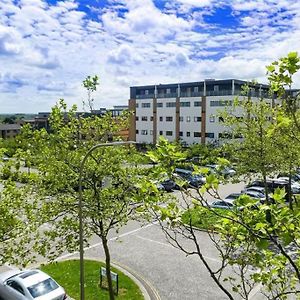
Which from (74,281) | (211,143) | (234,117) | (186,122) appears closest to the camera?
(74,281)

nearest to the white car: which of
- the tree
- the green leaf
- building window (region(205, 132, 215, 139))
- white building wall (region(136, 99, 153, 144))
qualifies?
the tree

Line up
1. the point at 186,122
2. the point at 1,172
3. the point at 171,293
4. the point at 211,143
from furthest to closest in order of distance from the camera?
the point at 186,122
the point at 211,143
the point at 171,293
the point at 1,172

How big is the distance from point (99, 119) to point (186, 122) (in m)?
49.3

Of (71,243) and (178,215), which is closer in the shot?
(178,215)

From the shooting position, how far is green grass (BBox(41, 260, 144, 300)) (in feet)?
47.8

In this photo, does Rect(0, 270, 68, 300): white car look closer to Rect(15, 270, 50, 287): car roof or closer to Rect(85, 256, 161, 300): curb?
Rect(15, 270, 50, 287): car roof

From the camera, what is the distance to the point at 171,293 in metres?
14.6

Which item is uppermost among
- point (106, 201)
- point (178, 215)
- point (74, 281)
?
point (178, 215)

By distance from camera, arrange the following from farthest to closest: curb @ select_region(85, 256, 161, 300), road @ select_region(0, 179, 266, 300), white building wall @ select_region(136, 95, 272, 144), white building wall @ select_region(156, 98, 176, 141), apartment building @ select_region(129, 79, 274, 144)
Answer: white building wall @ select_region(156, 98, 176, 141)
white building wall @ select_region(136, 95, 272, 144)
apartment building @ select_region(129, 79, 274, 144)
road @ select_region(0, 179, 266, 300)
curb @ select_region(85, 256, 161, 300)

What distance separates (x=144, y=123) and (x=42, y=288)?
5666 cm

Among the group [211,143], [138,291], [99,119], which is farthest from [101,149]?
[211,143]

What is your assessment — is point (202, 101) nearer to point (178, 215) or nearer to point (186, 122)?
point (186, 122)

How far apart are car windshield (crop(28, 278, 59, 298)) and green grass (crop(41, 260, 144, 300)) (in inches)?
40.1

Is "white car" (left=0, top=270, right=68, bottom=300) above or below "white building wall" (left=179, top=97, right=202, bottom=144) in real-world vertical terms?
below
